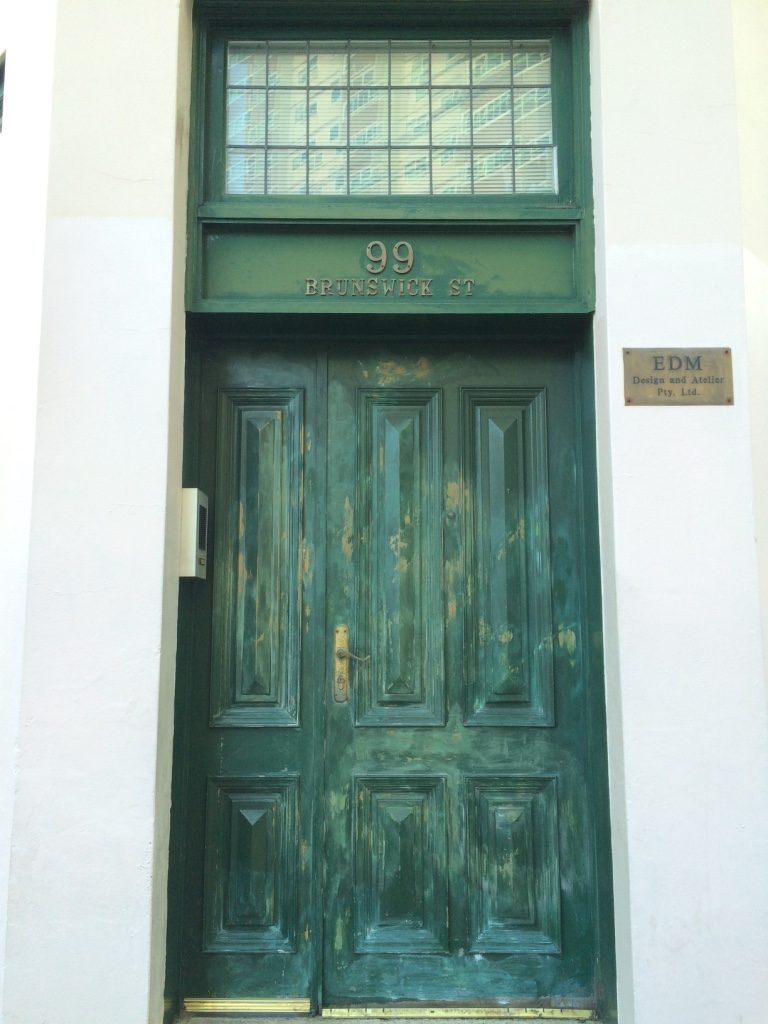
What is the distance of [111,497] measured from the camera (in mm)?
3949

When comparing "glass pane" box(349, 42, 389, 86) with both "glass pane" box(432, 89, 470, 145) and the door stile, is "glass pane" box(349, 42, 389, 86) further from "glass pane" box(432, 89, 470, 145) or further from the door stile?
the door stile

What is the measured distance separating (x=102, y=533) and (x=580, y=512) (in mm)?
2109

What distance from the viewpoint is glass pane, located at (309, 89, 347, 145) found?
445cm

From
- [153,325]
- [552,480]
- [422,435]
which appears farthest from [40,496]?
[552,480]

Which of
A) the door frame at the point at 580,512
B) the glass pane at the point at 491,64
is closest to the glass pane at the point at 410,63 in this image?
the glass pane at the point at 491,64

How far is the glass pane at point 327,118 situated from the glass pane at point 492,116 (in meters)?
0.62

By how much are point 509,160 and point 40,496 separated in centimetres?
260

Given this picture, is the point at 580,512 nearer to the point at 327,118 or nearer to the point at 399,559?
the point at 399,559

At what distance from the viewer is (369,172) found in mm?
4434

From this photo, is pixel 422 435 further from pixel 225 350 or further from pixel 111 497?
pixel 111 497

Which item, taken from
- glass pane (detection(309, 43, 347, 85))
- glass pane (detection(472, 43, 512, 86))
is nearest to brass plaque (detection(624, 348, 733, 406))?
glass pane (detection(472, 43, 512, 86))

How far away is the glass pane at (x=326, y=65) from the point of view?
449 cm

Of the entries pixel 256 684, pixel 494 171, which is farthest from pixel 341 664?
pixel 494 171

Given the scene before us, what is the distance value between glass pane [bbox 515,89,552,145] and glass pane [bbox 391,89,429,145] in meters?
0.43
